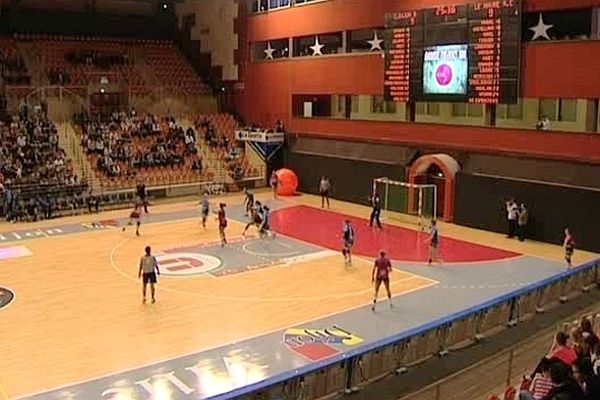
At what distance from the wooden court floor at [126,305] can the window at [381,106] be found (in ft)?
42.8

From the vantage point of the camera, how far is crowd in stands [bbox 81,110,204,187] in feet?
116

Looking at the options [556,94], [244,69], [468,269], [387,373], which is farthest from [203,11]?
[387,373]

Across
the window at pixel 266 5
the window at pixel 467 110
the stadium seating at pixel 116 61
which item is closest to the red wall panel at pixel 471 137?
the window at pixel 467 110

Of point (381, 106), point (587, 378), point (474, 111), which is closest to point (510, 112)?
point (474, 111)

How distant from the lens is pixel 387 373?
1255 centimetres

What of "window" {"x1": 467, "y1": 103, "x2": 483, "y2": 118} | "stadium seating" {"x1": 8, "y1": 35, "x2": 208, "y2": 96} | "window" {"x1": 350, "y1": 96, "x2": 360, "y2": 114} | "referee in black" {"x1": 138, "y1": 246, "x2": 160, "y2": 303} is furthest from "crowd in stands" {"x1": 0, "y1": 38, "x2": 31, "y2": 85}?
"referee in black" {"x1": 138, "y1": 246, "x2": 160, "y2": 303}

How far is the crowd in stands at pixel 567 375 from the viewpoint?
8.05 m

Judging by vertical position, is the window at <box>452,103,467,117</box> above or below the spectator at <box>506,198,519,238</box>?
above

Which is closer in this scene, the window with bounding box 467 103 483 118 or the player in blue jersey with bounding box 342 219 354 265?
the player in blue jersey with bounding box 342 219 354 265

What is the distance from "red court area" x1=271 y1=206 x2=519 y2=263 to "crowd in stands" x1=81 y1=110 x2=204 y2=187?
28.0ft

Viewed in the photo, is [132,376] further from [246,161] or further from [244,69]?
[244,69]

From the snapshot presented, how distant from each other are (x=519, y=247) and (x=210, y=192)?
16.6 meters

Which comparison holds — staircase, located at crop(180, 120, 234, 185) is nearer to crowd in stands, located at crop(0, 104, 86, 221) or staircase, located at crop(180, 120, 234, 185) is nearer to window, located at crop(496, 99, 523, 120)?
crowd in stands, located at crop(0, 104, 86, 221)

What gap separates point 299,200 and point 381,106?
24.1 feet
